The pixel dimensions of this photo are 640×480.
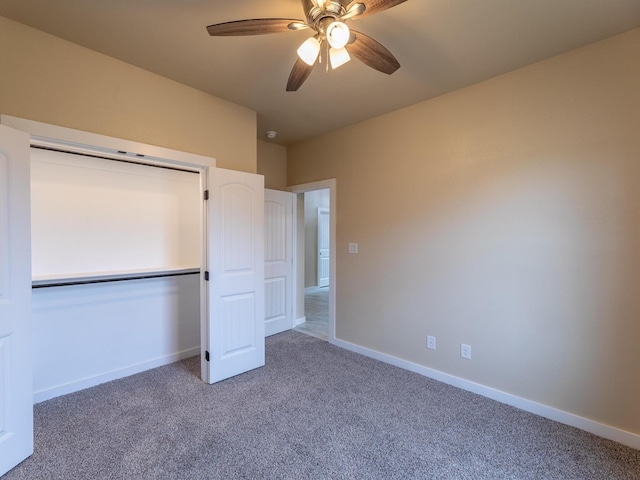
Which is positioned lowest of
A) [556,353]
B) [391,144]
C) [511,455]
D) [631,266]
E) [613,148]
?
[511,455]

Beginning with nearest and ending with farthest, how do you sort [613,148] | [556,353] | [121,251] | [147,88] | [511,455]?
[511,455] < [613,148] < [556,353] < [147,88] < [121,251]

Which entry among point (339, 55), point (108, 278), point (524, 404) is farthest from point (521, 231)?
point (108, 278)

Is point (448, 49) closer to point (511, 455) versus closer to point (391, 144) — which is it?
point (391, 144)

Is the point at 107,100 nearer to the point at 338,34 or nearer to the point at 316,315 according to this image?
the point at 338,34

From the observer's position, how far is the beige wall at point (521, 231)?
77.7 inches

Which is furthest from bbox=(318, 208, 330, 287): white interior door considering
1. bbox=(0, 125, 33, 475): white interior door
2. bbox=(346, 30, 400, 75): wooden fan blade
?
bbox=(0, 125, 33, 475): white interior door

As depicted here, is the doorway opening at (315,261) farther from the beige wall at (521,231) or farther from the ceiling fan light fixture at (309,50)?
the ceiling fan light fixture at (309,50)

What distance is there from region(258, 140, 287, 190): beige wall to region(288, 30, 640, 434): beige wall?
1.37m

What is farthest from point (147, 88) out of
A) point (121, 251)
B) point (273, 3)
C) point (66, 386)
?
point (66, 386)

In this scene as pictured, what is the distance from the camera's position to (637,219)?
190 cm

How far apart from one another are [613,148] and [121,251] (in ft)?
13.6

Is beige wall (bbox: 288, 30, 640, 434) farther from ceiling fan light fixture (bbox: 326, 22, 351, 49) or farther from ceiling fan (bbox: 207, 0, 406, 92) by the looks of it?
ceiling fan light fixture (bbox: 326, 22, 351, 49)

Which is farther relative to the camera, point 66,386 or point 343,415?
point 66,386

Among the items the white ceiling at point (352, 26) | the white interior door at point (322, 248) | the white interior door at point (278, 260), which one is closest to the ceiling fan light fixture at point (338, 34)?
the white ceiling at point (352, 26)
